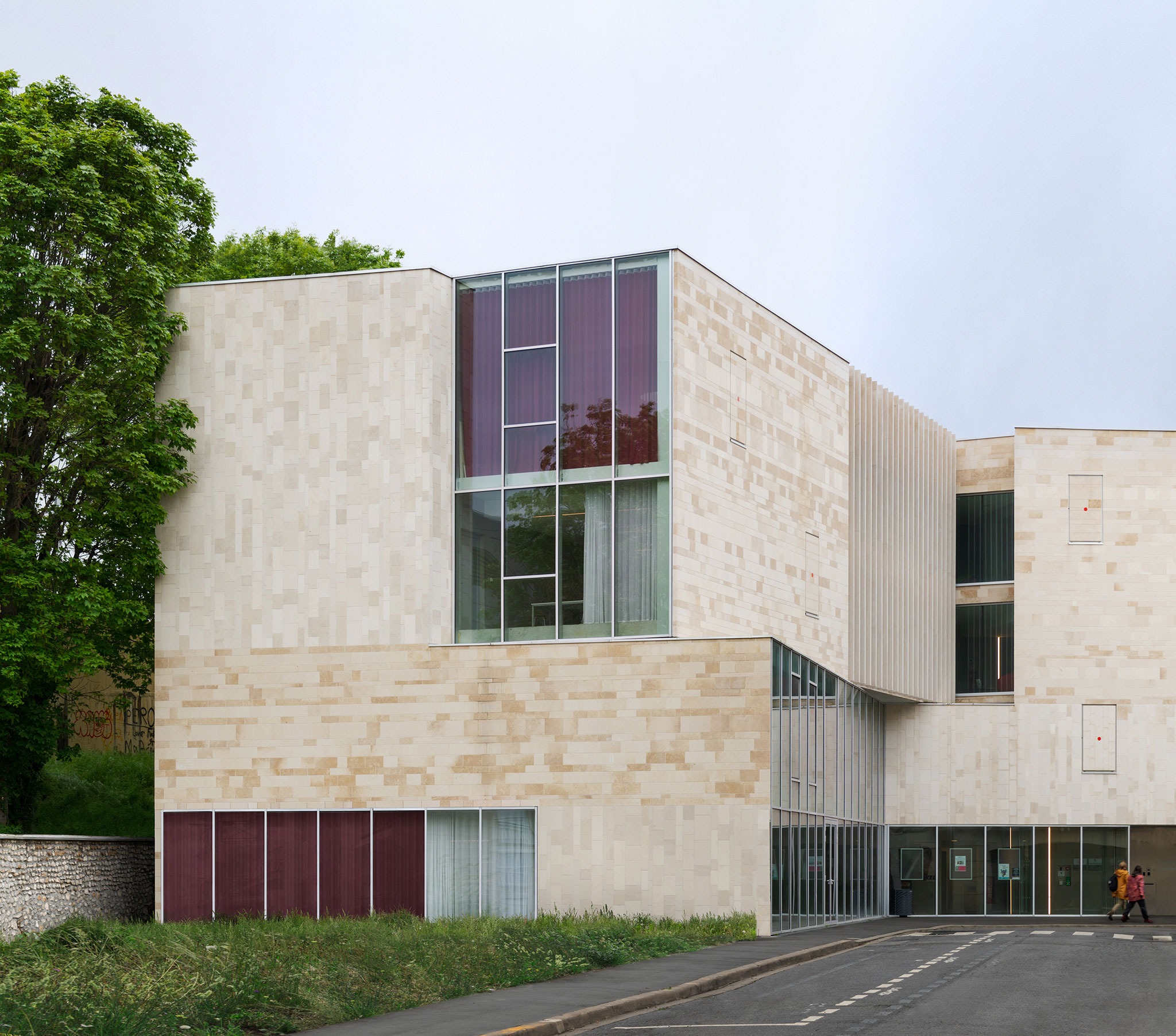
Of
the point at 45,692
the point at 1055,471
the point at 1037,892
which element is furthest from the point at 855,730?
the point at 45,692

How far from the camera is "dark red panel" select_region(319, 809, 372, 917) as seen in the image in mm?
A: 33312

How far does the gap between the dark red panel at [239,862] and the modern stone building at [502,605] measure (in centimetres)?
6

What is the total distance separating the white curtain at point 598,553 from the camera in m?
33.7

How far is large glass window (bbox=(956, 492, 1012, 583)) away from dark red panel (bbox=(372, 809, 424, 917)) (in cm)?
2144

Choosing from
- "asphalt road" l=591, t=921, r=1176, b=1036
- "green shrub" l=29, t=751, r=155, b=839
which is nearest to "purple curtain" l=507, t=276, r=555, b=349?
"asphalt road" l=591, t=921, r=1176, b=1036

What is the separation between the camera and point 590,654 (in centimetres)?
3256

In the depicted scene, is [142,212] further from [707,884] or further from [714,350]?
[707,884]

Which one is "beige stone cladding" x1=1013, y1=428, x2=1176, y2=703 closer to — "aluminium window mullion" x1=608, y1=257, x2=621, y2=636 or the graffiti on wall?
"aluminium window mullion" x1=608, y1=257, x2=621, y2=636

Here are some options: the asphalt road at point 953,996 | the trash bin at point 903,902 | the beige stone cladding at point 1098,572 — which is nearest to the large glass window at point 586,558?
the asphalt road at point 953,996

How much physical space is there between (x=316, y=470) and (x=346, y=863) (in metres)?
8.87

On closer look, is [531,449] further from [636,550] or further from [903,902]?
[903,902]

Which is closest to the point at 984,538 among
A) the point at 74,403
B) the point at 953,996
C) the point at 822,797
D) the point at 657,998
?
the point at 822,797

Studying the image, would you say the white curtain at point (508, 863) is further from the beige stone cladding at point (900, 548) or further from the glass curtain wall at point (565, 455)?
the beige stone cladding at point (900, 548)

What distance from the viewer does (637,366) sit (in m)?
34.1
